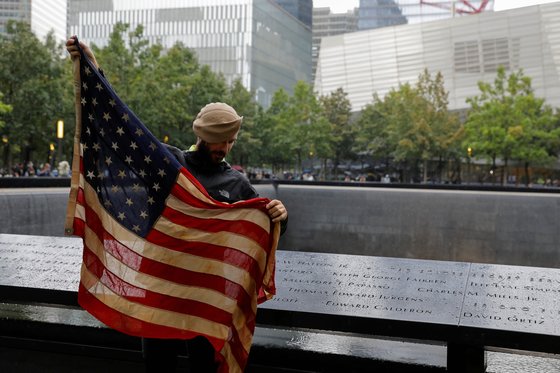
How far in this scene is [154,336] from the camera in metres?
3.35

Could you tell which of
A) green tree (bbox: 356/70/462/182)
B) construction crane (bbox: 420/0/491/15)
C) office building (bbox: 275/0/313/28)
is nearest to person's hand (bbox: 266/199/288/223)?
green tree (bbox: 356/70/462/182)

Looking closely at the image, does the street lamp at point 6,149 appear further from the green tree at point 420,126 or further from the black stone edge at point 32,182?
the green tree at point 420,126

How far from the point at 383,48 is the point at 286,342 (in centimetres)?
6739

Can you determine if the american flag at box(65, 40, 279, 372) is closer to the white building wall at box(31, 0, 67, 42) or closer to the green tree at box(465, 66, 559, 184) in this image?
the green tree at box(465, 66, 559, 184)

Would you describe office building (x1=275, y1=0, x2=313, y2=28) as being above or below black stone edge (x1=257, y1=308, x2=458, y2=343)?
above

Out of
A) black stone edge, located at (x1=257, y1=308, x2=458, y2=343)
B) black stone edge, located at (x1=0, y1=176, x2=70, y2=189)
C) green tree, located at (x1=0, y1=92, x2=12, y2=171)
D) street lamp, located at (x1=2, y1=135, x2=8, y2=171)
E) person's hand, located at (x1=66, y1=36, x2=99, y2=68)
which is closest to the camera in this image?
person's hand, located at (x1=66, y1=36, x2=99, y2=68)

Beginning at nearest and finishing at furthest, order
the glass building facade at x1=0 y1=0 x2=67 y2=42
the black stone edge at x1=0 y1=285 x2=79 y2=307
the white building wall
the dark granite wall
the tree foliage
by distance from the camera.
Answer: the black stone edge at x1=0 y1=285 x2=79 y2=307, the dark granite wall, the tree foliage, the white building wall, the glass building facade at x1=0 y1=0 x2=67 y2=42

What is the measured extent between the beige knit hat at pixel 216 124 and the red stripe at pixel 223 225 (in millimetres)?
435

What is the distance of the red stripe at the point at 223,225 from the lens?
3479 mm

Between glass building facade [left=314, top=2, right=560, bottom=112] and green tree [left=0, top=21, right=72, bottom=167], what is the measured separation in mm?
39288

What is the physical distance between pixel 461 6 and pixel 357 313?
143 metres

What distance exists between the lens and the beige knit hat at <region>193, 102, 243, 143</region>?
343 cm

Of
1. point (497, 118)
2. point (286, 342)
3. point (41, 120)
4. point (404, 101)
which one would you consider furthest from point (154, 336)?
point (404, 101)

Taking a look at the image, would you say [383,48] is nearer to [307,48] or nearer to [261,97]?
[261,97]
